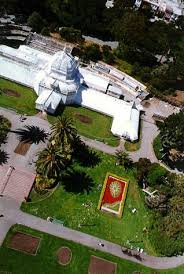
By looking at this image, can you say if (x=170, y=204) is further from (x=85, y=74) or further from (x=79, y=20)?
(x=79, y=20)

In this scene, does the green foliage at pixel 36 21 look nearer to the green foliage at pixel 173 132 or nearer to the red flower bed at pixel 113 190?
the green foliage at pixel 173 132

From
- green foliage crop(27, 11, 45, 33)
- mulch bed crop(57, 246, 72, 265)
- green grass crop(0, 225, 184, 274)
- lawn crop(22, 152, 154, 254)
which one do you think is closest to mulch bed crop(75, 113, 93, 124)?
lawn crop(22, 152, 154, 254)

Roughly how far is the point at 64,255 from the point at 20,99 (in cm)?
A: 4069

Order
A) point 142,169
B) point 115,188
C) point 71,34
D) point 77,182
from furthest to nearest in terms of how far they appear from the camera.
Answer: point 71,34 → point 142,169 → point 115,188 → point 77,182

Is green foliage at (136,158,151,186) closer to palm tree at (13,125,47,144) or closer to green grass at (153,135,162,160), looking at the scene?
green grass at (153,135,162,160)

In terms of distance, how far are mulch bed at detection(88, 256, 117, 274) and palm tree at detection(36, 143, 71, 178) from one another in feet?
58.4

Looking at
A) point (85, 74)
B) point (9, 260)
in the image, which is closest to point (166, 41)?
point (85, 74)

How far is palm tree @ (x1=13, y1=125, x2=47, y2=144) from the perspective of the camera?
300 feet

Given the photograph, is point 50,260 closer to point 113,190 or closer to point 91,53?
point 113,190

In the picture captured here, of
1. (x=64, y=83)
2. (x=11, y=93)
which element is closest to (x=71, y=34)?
(x=64, y=83)

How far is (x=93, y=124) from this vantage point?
328ft

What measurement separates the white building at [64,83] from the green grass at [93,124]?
4.16 ft

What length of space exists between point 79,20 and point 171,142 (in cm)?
5158

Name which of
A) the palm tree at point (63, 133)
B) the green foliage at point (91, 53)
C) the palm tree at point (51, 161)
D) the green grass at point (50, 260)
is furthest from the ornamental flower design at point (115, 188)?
the green foliage at point (91, 53)
